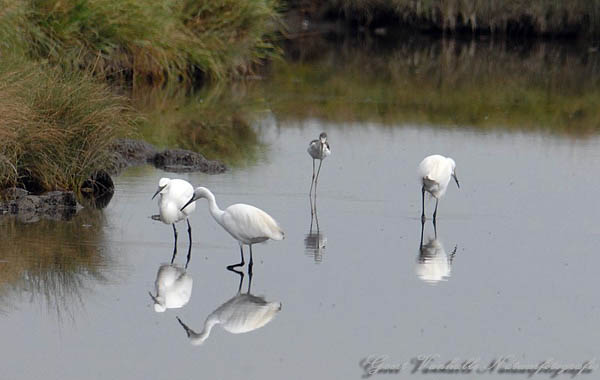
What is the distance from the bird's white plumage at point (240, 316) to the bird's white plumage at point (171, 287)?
1.07 feet

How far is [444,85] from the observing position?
24.9 m

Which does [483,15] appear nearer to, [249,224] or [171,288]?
[249,224]

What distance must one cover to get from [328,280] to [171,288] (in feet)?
3.78

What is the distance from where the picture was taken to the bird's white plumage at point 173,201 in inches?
394

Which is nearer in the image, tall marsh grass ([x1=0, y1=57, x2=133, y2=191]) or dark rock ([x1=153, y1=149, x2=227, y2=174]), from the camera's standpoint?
tall marsh grass ([x1=0, y1=57, x2=133, y2=191])

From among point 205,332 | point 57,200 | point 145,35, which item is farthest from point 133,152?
point 145,35

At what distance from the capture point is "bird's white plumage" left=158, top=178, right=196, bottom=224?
32.8 ft

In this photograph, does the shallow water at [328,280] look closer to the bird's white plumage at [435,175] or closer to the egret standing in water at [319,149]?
the egret standing in water at [319,149]

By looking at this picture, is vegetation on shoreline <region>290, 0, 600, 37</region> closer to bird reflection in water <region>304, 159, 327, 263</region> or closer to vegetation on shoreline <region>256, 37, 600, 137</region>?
vegetation on shoreline <region>256, 37, 600, 137</region>

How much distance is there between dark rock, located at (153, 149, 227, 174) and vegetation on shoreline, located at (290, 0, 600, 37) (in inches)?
910

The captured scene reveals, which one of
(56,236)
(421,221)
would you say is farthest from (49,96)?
(421,221)

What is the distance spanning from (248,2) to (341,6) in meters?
14.2

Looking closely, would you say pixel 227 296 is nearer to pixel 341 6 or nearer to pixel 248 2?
pixel 248 2

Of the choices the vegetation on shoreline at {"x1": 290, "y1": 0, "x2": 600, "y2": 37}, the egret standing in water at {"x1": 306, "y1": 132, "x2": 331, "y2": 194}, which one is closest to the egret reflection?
the egret standing in water at {"x1": 306, "y1": 132, "x2": 331, "y2": 194}
